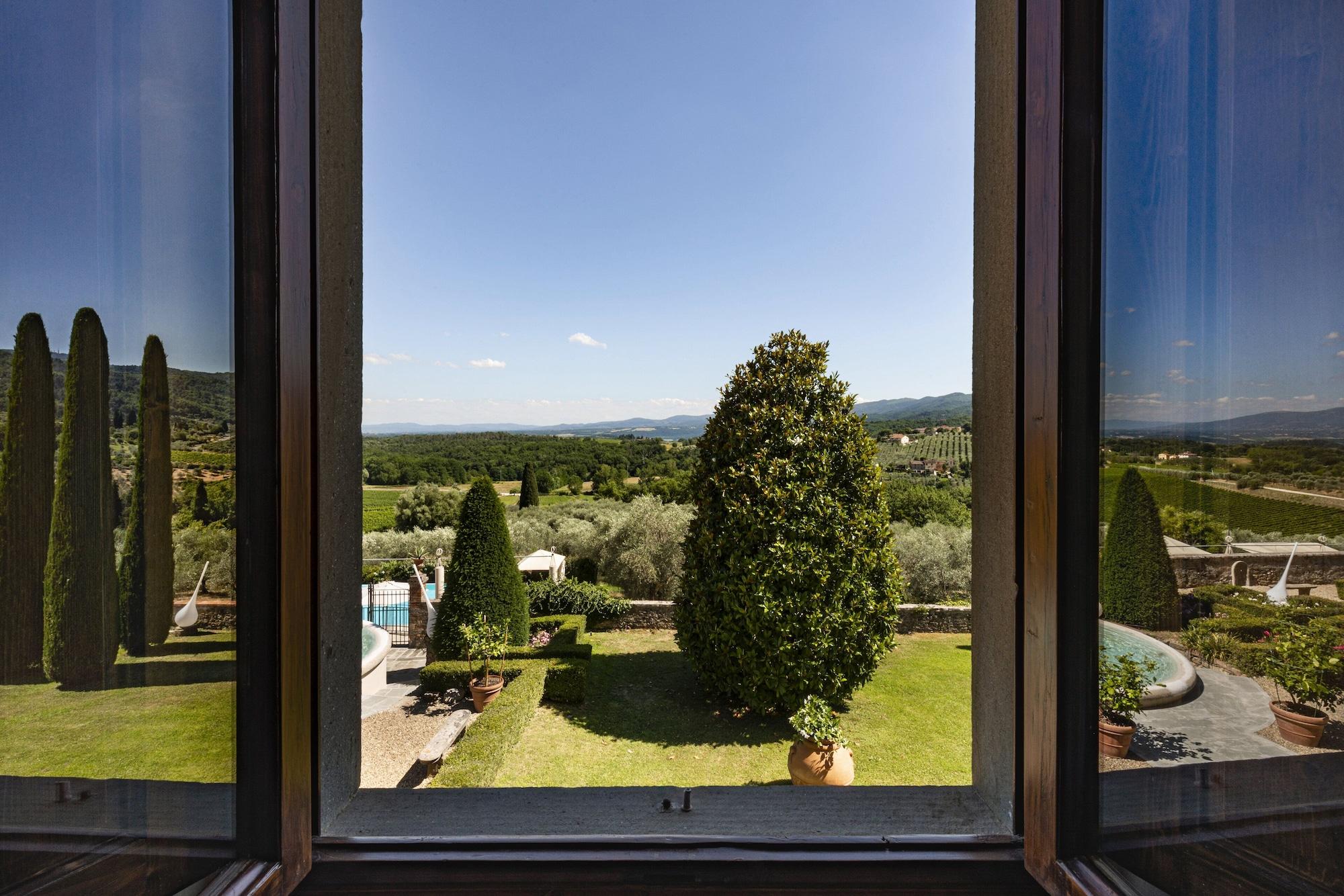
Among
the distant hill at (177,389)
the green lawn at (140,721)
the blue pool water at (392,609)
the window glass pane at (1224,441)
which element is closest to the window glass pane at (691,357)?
the blue pool water at (392,609)

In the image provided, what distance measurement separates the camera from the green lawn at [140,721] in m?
0.51

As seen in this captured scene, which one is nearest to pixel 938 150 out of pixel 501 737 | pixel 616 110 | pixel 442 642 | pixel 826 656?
pixel 616 110

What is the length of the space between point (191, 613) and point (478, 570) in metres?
4.23

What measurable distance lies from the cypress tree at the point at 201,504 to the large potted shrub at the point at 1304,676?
49.4 inches

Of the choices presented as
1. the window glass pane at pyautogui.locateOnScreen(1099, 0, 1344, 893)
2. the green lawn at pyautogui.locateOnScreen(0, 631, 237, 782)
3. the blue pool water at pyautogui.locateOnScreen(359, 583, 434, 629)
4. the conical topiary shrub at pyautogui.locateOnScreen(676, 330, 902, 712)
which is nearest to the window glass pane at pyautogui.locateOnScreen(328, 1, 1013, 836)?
the conical topiary shrub at pyautogui.locateOnScreen(676, 330, 902, 712)

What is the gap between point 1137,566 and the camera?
2.33ft

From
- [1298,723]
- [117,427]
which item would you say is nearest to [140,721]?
[117,427]

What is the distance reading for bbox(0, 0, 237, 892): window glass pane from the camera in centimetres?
51

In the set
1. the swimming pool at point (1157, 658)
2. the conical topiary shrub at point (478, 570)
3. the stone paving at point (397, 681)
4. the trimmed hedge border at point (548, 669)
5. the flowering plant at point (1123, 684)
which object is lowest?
the stone paving at point (397, 681)

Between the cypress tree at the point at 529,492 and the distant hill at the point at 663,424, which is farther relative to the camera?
the cypress tree at the point at 529,492

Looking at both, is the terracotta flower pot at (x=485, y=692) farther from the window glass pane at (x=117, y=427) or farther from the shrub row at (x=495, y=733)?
the window glass pane at (x=117, y=427)

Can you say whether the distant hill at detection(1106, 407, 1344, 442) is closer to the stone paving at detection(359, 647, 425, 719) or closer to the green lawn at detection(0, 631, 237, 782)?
the green lawn at detection(0, 631, 237, 782)

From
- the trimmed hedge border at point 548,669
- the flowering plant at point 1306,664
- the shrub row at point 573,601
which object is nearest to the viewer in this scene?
the flowering plant at point 1306,664

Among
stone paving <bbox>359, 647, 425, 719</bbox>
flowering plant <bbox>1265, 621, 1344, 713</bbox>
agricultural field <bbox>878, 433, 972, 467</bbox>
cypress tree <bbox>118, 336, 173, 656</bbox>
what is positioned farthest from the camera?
stone paving <bbox>359, 647, 425, 719</bbox>
